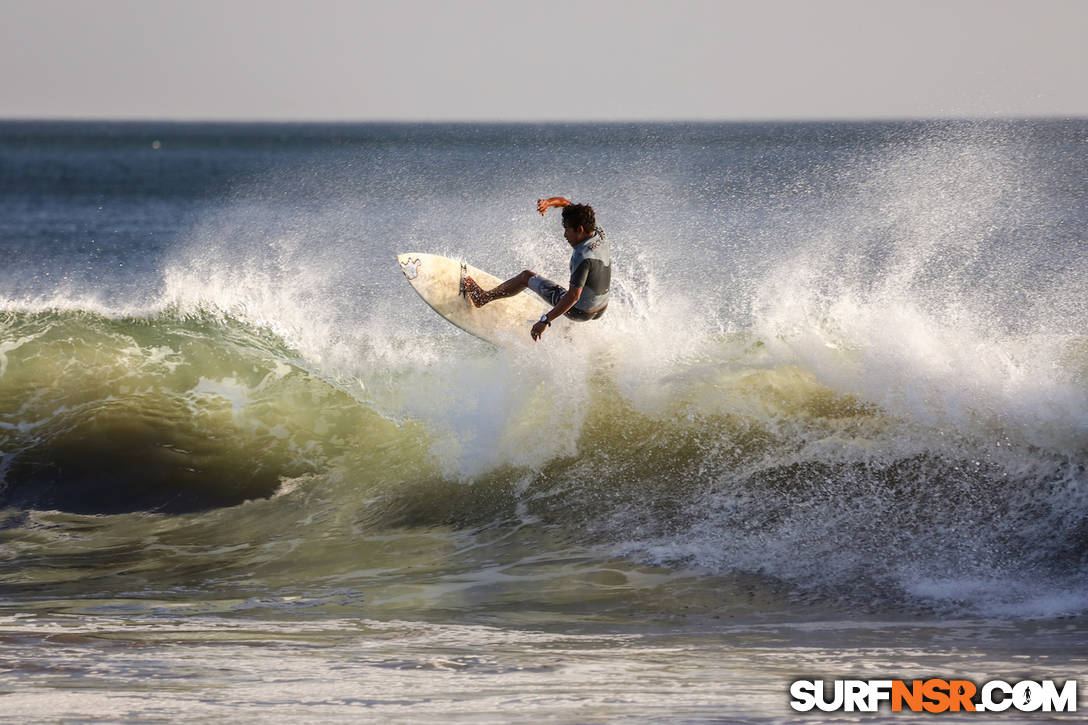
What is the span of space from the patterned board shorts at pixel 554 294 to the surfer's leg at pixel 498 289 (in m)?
0.07

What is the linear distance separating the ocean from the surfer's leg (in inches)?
22.0

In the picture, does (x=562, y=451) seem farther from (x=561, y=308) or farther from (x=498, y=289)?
(x=498, y=289)

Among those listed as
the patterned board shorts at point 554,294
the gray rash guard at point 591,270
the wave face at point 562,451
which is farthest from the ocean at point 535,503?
the gray rash guard at point 591,270

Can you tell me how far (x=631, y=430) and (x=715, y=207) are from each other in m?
21.2

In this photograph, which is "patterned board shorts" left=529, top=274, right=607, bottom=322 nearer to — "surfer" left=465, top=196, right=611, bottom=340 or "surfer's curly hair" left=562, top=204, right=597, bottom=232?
"surfer" left=465, top=196, right=611, bottom=340

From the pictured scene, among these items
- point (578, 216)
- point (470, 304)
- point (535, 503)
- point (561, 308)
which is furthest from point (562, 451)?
point (578, 216)

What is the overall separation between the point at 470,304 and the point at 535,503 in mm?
2136

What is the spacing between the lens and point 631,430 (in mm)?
8359

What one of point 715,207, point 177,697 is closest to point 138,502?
point 177,697

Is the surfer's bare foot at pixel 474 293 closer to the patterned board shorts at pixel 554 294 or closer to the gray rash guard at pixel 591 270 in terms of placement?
the patterned board shorts at pixel 554 294

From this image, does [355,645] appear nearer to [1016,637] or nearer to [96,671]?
[96,671]

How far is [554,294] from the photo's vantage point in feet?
27.4

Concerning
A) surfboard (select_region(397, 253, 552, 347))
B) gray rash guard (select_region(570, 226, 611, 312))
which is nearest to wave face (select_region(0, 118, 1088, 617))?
surfboard (select_region(397, 253, 552, 347))

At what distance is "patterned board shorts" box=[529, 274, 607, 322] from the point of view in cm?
827
